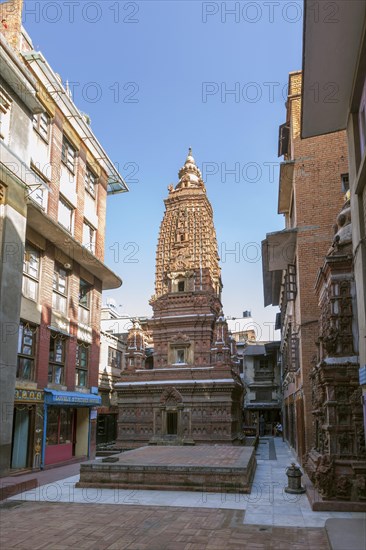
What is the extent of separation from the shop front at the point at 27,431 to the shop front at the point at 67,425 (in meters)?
0.46

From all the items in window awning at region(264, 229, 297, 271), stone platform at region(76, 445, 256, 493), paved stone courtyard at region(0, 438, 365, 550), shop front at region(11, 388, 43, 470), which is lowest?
paved stone courtyard at region(0, 438, 365, 550)

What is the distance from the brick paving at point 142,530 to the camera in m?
8.74

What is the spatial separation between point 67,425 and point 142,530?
1228cm

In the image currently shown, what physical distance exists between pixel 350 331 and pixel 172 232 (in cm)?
3265

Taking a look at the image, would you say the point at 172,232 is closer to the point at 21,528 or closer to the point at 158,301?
the point at 158,301

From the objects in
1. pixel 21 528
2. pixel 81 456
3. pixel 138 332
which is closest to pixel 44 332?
pixel 81 456

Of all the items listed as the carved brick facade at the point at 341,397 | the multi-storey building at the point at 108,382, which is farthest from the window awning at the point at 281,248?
the multi-storey building at the point at 108,382

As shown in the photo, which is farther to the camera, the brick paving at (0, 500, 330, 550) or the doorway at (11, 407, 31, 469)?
the doorway at (11, 407, 31, 469)

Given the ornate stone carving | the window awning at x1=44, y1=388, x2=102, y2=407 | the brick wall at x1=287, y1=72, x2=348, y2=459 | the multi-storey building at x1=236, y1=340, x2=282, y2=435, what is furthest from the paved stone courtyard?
the multi-storey building at x1=236, y1=340, x2=282, y2=435

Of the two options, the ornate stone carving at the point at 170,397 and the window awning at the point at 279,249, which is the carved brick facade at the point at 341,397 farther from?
the ornate stone carving at the point at 170,397

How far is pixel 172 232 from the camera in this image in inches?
1722

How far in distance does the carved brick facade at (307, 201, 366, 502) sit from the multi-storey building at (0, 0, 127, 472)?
9.05 m

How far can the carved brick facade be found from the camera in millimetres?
11055

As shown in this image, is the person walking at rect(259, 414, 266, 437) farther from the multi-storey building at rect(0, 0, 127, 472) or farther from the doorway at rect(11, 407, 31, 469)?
the doorway at rect(11, 407, 31, 469)
